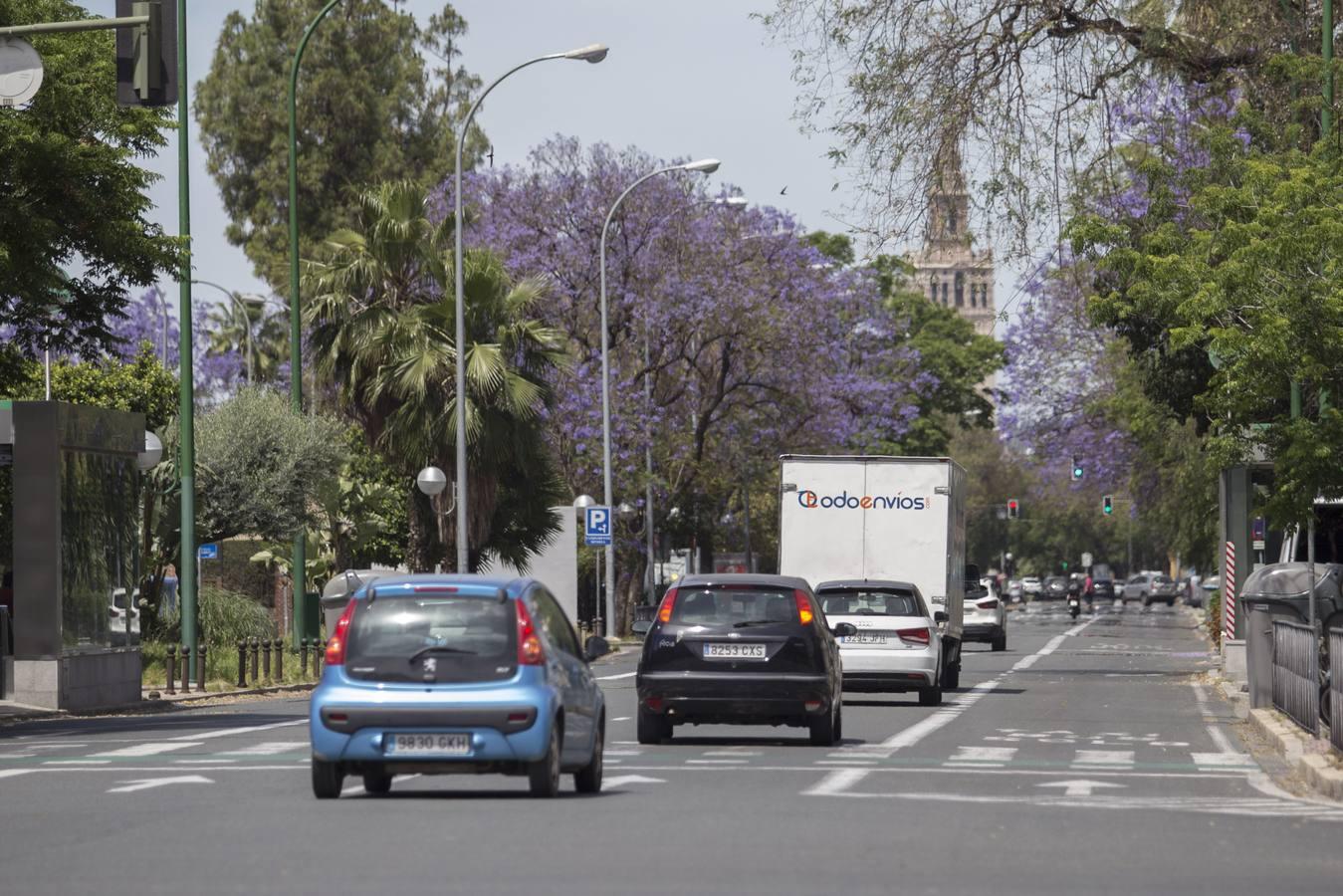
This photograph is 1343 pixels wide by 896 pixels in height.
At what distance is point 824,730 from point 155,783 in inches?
250

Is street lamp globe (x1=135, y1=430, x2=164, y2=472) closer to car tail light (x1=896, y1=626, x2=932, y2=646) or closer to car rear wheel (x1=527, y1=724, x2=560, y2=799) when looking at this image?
car tail light (x1=896, y1=626, x2=932, y2=646)

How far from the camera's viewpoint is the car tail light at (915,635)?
92.1 feet

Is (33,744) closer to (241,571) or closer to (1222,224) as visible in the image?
(1222,224)

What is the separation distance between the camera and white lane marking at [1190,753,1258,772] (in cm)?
1833

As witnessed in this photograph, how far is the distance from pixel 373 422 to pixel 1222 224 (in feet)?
60.6

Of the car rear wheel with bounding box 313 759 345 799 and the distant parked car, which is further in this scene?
the distant parked car

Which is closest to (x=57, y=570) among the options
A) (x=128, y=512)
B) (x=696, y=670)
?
(x=128, y=512)

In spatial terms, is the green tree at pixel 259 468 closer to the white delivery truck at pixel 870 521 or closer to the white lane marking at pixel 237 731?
the white delivery truck at pixel 870 521

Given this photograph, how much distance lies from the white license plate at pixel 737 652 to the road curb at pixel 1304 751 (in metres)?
4.40

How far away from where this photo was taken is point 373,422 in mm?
43938

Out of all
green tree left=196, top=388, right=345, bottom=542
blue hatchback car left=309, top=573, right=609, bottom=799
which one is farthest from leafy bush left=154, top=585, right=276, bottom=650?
blue hatchback car left=309, top=573, right=609, bottom=799

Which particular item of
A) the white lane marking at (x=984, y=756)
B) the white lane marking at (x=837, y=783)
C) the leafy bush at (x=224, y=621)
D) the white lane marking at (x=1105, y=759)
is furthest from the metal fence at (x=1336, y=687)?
the leafy bush at (x=224, y=621)

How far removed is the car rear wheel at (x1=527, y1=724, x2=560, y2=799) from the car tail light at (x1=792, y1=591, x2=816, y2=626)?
6009 mm

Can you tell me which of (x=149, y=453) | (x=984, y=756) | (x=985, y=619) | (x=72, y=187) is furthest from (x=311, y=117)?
(x=984, y=756)
